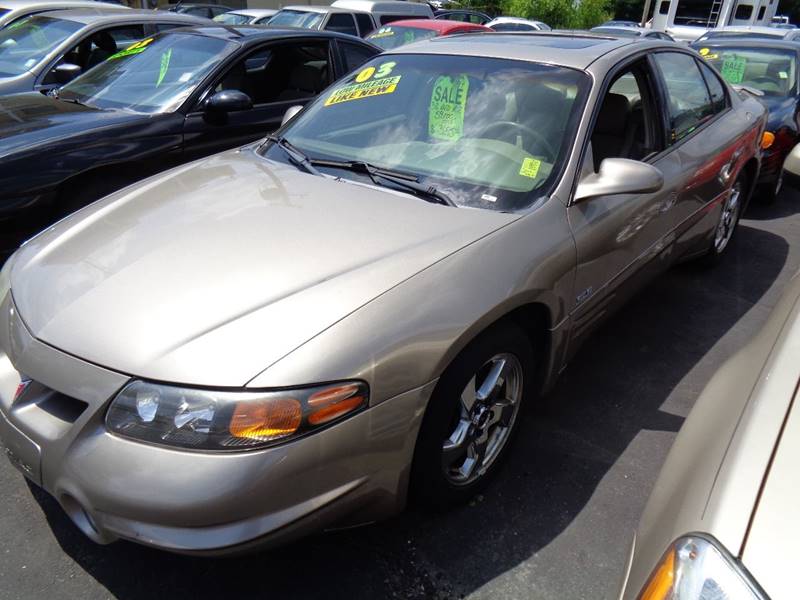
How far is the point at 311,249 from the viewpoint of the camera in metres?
2.14

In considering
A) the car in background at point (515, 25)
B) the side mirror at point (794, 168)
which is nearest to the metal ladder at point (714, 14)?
the car in background at point (515, 25)

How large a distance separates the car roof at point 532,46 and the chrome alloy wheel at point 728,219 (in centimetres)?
140

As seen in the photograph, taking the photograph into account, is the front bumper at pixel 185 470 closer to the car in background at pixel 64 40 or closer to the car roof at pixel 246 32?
the car roof at pixel 246 32

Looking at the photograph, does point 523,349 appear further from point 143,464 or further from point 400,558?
point 143,464

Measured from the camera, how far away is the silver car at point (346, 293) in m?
1.69

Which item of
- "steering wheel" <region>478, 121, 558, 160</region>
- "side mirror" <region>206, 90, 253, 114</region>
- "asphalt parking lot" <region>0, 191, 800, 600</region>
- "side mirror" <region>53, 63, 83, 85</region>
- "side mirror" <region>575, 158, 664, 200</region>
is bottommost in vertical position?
"asphalt parking lot" <region>0, 191, 800, 600</region>

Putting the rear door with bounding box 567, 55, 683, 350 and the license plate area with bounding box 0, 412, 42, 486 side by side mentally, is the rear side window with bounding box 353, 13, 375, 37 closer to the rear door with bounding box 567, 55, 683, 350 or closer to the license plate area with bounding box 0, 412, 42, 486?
the rear door with bounding box 567, 55, 683, 350

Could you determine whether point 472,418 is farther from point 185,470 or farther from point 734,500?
point 734,500

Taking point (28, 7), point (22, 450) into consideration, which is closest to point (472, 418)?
point (22, 450)

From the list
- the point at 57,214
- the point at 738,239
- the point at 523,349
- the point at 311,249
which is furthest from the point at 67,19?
the point at 738,239

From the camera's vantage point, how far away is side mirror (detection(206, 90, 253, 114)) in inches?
165

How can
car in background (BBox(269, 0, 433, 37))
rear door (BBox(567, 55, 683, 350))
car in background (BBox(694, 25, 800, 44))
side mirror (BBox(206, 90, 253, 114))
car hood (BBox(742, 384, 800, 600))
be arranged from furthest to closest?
car in background (BBox(269, 0, 433, 37))
car in background (BBox(694, 25, 800, 44))
side mirror (BBox(206, 90, 253, 114))
rear door (BBox(567, 55, 683, 350))
car hood (BBox(742, 384, 800, 600))

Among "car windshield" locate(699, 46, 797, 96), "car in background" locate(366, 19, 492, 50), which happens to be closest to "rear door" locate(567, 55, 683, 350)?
"car windshield" locate(699, 46, 797, 96)

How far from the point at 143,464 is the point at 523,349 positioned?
53.5 inches
